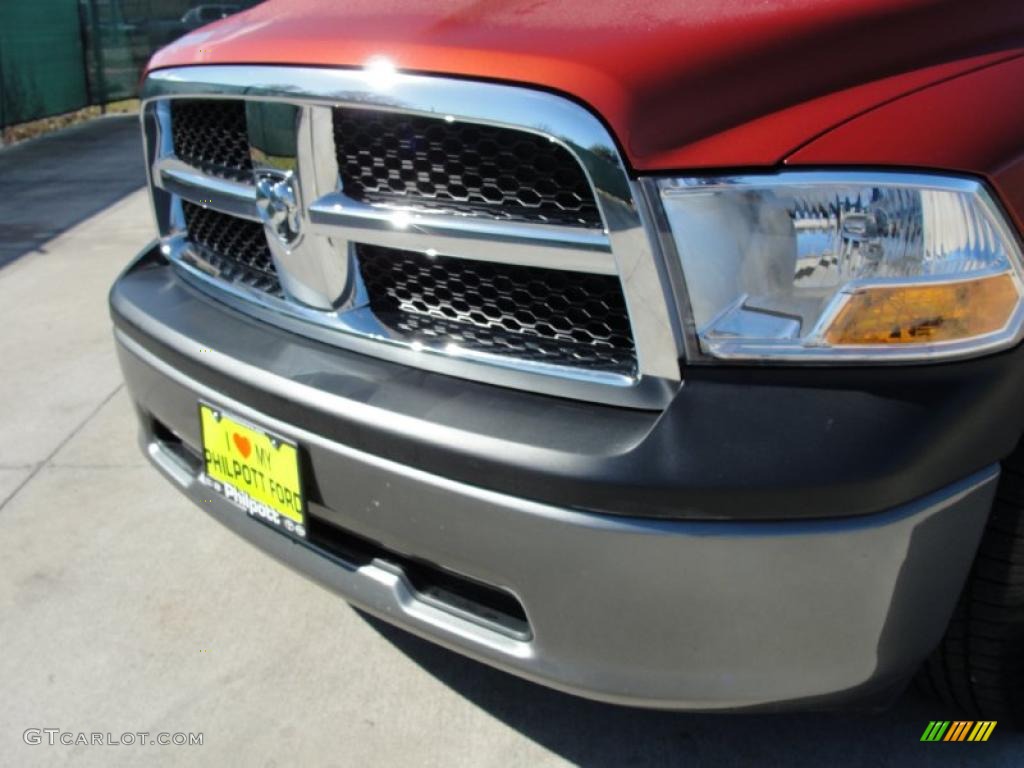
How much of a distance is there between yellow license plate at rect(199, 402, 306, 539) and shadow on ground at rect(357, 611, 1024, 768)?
0.64 metres

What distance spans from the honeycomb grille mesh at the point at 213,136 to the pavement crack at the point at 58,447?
1.41 meters

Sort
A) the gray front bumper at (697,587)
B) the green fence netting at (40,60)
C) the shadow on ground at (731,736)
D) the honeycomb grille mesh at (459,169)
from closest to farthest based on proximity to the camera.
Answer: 1. the gray front bumper at (697,587)
2. the honeycomb grille mesh at (459,169)
3. the shadow on ground at (731,736)
4. the green fence netting at (40,60)

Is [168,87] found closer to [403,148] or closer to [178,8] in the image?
[403,148]

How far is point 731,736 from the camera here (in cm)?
218

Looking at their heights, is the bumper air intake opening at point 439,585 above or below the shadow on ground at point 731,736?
above

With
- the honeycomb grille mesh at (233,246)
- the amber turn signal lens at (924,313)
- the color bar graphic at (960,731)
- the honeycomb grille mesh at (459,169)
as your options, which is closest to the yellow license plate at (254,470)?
the honeycomb grille mesh at (233,246)

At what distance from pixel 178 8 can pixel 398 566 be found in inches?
618

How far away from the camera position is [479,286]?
1.87m

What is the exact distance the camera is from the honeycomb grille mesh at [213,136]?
2.22 m

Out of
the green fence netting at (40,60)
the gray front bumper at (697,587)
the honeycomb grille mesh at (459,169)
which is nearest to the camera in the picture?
Answer: the gray front bumper at (697,587)

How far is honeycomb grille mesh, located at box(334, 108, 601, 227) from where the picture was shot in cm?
168

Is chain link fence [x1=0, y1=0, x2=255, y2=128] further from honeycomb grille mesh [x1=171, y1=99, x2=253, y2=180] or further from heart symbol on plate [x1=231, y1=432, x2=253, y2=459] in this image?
heart symbol on plate [x1=231, y1=432, x2=253, y2=459]

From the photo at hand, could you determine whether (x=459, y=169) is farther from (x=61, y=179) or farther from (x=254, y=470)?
(x=61, y=179)

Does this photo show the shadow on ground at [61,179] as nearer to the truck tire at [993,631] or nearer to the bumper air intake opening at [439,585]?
the bumper air intake opening at [439,585]
